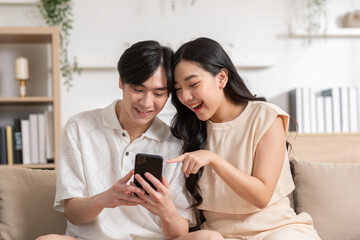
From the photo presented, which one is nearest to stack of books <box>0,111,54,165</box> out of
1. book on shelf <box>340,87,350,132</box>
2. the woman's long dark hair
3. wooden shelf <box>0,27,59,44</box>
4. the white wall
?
the white wall

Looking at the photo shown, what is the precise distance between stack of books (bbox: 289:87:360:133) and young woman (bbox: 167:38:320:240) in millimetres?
1332

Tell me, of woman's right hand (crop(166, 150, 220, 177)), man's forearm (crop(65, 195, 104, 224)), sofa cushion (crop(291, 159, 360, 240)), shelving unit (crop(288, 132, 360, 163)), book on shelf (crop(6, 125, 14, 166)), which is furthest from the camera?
book on shelf (crop(6, 125, 14, 166))

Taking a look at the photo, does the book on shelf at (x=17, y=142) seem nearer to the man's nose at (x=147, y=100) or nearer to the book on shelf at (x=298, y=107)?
the man's nose at (x=147, y=100)

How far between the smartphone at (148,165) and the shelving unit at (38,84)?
150cm

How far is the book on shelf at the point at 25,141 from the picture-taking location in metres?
2.84

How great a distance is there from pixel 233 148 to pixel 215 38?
165 centimetres

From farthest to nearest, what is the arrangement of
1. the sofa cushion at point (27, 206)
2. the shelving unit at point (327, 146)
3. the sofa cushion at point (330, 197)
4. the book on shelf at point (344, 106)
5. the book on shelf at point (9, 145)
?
the book on shelf at point (344, 106) → the book on shelf at point (9, 145) → the shelving unit at point (327, 146) → the sofa cushion at point (330, 197) → the sofa cushion at point (27, 206)

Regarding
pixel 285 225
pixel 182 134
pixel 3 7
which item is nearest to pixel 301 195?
pixel 285 225

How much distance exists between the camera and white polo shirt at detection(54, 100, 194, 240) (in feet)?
5.28

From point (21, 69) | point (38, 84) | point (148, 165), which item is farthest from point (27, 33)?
point (148, 165)

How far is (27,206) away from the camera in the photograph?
180 cm

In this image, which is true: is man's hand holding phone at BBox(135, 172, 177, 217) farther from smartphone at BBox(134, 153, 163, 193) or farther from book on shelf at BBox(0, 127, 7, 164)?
book on shelf at BBox(0, 127, 7, 164)

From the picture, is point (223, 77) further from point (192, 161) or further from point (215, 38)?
point (215, 38)

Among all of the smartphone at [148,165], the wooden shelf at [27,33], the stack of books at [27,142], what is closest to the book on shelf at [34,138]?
the stack of books at [27,142]
